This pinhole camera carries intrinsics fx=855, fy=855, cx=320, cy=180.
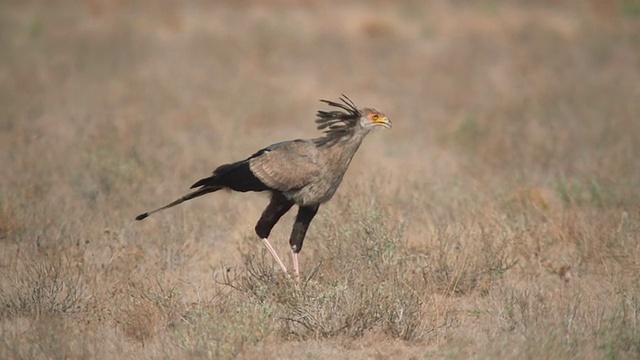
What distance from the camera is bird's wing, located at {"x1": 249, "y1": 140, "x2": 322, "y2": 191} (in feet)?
19.8

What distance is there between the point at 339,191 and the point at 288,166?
2044 mm

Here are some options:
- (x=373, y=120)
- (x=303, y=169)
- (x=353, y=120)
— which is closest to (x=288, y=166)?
(x=303, y=169)

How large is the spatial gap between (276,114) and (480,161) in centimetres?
379

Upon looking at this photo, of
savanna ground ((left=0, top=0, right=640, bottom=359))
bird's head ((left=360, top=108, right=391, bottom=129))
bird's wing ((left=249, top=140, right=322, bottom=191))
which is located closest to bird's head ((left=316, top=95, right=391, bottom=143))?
bird's head ((left=360, top=108, right=391, bottom=129))

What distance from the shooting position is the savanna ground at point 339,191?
539 cm

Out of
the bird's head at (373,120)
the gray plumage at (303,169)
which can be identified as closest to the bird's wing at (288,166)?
the gray plumage at (303,169)

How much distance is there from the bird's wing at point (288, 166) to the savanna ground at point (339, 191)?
2.04ft

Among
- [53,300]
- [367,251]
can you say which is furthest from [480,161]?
[53,300]

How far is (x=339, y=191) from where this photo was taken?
26.5 feet

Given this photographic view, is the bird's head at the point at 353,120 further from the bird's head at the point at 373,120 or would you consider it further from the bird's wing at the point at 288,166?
the bird's wing at the point at 288,166

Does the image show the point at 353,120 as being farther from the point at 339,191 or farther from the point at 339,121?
the point at 339,191

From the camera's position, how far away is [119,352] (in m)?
5.14

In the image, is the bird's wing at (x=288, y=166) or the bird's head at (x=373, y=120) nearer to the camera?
the bird's wing at (x=288, y=166)

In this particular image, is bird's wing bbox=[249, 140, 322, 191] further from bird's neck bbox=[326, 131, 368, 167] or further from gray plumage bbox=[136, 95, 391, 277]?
bird's neck bbox=[326, 131, 368, 167]
